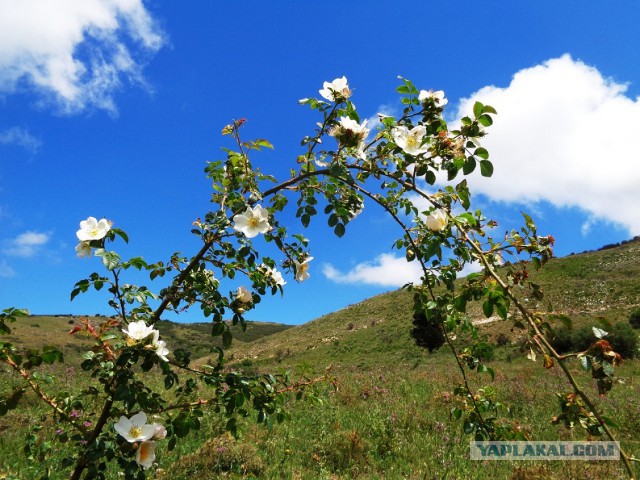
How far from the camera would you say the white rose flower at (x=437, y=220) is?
1.58 meters

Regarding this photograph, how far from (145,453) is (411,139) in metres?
1.68

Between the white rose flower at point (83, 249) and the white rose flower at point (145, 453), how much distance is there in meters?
0.89

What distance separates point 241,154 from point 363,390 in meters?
8.09

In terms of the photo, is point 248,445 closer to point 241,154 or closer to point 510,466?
point 510,466

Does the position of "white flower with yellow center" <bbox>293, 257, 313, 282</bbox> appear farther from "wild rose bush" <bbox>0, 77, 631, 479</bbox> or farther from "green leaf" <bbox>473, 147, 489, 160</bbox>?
"green leaf" <bbox>473, 147, 489, 160</bbox>

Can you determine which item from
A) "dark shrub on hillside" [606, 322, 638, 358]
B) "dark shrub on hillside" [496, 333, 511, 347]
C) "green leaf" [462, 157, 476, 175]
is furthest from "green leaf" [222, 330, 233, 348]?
"dark shrub on hillside" [496, 333, 511, 347]

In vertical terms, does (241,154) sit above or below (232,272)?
above

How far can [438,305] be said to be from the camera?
1875mm

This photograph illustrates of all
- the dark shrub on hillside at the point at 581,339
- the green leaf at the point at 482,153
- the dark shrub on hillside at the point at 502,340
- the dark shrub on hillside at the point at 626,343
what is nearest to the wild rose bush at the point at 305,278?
the green leaf at the point at 482,153

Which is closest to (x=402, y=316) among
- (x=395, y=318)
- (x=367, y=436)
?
(x=395, y=318)

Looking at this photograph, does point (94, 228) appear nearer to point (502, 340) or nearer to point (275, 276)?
point (275, 276)

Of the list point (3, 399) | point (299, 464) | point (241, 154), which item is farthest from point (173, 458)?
point (241, 154)

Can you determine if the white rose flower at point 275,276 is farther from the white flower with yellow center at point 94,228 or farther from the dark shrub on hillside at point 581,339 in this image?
the dark shrub on hillside at point 581,339

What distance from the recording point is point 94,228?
76.4 inches
